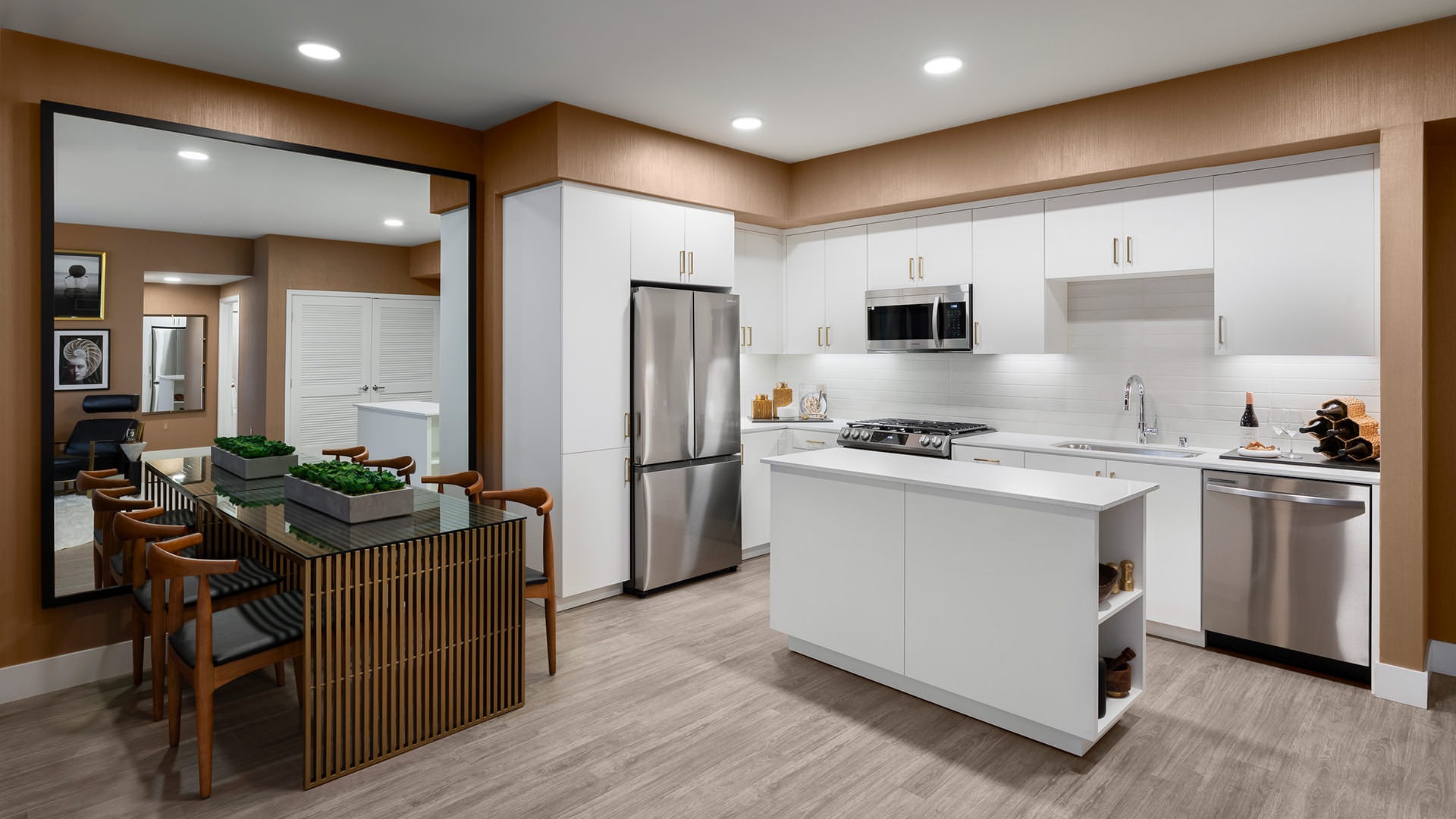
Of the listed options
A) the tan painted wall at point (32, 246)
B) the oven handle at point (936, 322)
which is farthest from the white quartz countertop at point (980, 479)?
the tan painted wall at point (32, 246)

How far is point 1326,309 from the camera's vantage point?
3.51 metres

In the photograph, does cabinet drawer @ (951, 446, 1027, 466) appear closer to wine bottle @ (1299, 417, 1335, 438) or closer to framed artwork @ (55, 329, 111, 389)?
wine bottle @ (1299, 417, 1335, 438)

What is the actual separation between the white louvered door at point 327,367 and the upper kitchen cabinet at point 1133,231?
12.7 ft

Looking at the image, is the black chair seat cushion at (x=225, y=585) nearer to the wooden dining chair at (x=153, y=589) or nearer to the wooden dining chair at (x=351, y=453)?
the wooden dining chair at (x=153, y=589)

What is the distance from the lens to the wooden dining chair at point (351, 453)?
411cm

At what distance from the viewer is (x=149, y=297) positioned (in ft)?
11.6

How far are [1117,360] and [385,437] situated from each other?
4171mm

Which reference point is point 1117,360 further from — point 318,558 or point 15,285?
point 15,285

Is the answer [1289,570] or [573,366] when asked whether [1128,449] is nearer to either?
→ [1289,570]

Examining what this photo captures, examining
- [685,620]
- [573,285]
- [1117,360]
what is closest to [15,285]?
[573,285]

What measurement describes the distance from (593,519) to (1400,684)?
373cm

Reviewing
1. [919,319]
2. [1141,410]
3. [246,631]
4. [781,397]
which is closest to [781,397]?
[781,397]

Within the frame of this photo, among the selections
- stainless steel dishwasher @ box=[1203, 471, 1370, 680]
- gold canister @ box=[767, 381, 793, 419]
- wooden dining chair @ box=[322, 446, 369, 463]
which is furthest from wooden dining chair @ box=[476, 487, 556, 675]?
stainless steel dishwasher @ box=[1203, 471, 1370, 680]

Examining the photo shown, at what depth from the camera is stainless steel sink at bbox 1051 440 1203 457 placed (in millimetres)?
3977
